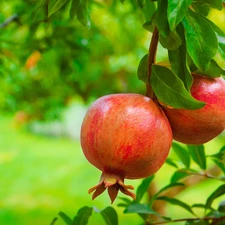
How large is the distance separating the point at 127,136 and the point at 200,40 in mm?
134

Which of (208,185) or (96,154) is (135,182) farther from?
(96,154)

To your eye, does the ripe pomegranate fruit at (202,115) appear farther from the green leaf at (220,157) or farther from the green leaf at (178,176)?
the green leaf at (178,176)

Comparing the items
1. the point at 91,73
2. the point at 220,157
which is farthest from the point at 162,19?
the point at 91,73

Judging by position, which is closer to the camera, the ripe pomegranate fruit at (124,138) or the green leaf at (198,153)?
the ripe pomegranate fruit at (124,138)

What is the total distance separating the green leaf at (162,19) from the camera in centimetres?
53

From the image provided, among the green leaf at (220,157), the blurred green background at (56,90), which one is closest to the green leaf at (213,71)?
the green leaf at (220,157)

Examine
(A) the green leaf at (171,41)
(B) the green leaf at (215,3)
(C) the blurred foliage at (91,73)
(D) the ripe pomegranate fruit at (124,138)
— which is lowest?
(D) the ripe pomegranate fruit at (124,138)

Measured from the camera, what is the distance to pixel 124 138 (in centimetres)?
53

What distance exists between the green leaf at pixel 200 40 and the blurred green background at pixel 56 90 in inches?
20.8

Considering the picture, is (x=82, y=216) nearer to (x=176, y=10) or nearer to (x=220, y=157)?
(x=220, y=157)

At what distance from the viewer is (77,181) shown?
467cm

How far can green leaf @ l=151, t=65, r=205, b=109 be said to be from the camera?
54cm

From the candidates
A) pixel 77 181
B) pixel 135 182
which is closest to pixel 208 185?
pixel 135 182

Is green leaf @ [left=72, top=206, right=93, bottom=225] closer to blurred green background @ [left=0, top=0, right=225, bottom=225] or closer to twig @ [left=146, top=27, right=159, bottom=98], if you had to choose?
twig @ [left=146, top=27, right=159, bottom=98]
